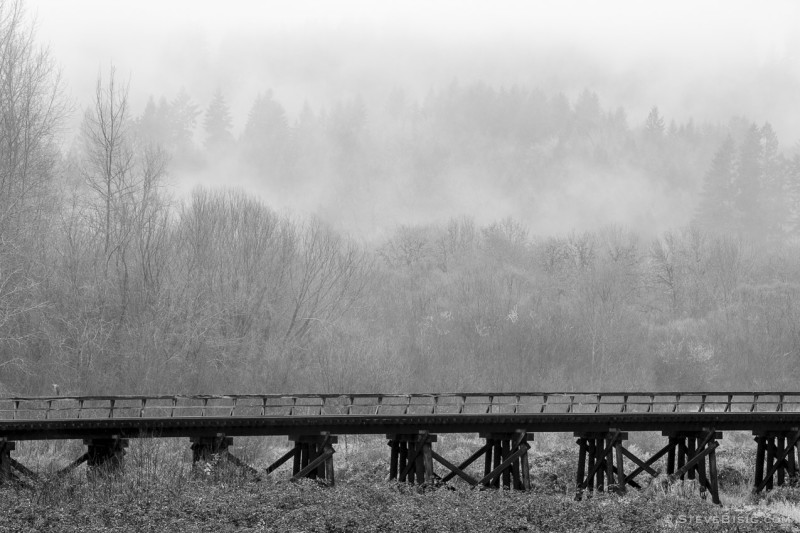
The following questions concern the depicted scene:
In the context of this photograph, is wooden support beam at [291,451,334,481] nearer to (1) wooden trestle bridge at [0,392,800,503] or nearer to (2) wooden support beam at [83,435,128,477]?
(1) wooden trestle bridge at [0,392,800,503]

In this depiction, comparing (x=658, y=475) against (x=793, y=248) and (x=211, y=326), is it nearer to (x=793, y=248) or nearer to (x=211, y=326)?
(x=211, y=326)

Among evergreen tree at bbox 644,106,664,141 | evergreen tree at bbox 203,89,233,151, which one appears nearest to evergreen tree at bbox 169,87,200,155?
evergreen tree at bbox 203,89,233,151

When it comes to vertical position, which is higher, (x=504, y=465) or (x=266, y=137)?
(x=266, y=137)

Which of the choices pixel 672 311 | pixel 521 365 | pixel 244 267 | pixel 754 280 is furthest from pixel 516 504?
pixel 754 280

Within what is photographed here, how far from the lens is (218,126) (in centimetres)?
14138

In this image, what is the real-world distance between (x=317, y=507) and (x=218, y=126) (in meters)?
125

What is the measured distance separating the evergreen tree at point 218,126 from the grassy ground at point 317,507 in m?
115

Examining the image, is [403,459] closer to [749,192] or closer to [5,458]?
[5,458]

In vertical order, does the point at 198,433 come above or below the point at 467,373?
below

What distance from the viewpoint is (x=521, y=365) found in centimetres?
5962

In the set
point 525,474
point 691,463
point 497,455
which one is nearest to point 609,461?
point 691,463

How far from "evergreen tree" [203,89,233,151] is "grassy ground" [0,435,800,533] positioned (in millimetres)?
115165

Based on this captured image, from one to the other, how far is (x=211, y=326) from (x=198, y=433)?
21709 mm

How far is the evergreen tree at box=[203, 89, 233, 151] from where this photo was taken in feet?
459
